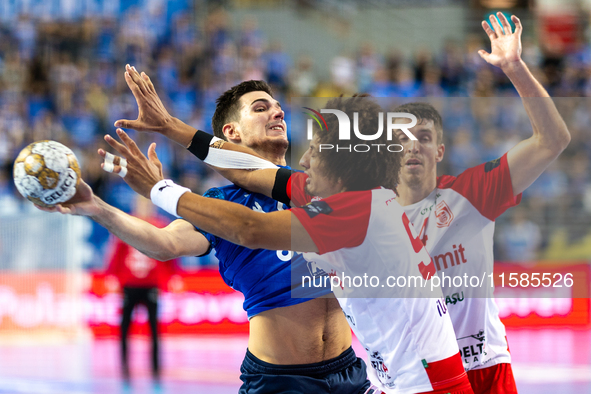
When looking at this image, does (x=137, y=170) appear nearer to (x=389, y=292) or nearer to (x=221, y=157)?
(x=221, y=157)

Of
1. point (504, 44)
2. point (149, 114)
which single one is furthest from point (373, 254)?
point (149, 114)

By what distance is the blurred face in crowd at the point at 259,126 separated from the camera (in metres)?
4.00

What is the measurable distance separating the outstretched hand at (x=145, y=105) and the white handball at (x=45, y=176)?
71cm

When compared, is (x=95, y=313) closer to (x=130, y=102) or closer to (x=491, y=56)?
(x=130, y=102)

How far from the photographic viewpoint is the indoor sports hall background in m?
9.09

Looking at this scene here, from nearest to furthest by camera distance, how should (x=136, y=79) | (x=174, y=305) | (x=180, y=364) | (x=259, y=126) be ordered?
(x=136, y=79), (x=259, y=126), (x=180, y=364), (x=174, y=305)

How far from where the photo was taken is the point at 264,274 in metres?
3.47

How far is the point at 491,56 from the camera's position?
316cm

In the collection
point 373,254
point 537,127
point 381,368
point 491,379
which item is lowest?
point 491,379

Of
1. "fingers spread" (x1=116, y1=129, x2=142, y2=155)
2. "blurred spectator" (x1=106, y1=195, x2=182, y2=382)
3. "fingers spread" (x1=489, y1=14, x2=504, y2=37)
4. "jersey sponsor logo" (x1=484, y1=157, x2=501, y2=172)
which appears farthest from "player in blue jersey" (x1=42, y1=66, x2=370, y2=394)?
"blurred spectator" (x1=106, y1=195, x2=182, y2=382)

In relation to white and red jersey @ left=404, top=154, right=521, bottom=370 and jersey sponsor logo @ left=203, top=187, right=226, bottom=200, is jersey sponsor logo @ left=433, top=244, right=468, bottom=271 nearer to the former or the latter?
white and red jersey @ left=404, top=154, right=521, bottom=370

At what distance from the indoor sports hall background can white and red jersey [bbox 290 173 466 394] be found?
129 inches

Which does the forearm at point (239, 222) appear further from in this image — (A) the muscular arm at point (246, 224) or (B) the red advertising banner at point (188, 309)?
(B) the red advertising banner at point (188, 309)

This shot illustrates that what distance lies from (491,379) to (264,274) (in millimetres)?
1498
